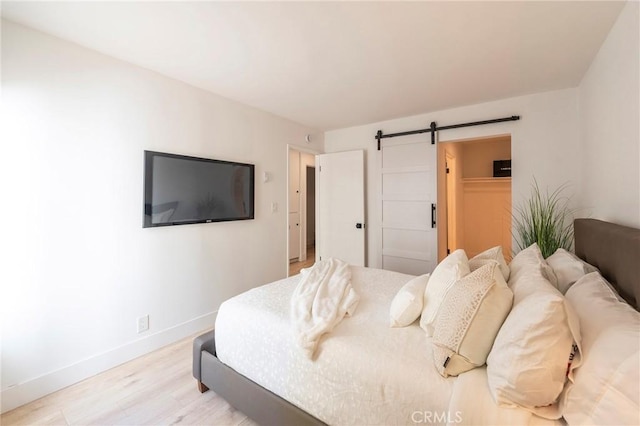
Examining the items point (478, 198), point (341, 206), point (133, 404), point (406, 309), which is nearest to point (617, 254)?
point (406, 309)

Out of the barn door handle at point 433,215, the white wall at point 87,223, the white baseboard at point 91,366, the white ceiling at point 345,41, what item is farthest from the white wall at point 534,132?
the white baseboard at point 91,366

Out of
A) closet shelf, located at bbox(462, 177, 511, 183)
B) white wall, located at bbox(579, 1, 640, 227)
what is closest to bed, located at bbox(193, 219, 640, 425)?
white wall, located at bbox(579, 1, 640, 227)

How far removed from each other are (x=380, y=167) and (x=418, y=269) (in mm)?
1532

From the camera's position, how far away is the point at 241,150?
318cm

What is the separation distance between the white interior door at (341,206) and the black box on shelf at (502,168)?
2.51 m

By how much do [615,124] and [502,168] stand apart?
307cm

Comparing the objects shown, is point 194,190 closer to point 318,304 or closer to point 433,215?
point 318,304

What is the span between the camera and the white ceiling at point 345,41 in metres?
1.63

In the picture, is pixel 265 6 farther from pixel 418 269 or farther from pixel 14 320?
pixel 418 269

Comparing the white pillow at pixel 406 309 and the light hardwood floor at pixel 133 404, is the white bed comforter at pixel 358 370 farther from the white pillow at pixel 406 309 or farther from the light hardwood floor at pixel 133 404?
the light hardwood floor at pixel 133 404

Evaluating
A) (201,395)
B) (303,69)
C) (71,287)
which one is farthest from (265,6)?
(201,395)

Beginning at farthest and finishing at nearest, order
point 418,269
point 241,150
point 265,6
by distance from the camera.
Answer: point 418,269
point 241,150
point 265,6

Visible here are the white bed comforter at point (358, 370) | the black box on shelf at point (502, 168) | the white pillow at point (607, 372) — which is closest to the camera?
the white pillow at point (607, 372)

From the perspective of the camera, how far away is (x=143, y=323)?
2379 millimetres
